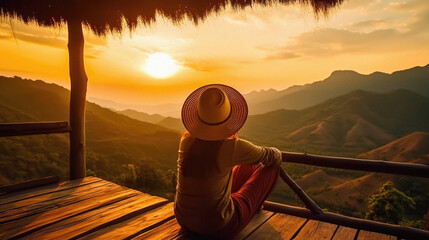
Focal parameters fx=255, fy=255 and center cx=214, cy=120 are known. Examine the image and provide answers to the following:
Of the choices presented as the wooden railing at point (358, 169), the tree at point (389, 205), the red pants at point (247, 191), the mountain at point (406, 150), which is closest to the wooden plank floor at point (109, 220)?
A: the wooden railing at point (358, 169)

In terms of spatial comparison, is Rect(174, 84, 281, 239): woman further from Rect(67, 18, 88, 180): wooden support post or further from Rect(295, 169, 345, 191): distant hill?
Rect(295, 169, 345, 191): distant hill

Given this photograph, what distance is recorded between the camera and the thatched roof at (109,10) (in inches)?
148

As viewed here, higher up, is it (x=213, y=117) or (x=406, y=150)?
(x=213, y=117)

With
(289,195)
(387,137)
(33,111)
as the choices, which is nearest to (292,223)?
(289,195)

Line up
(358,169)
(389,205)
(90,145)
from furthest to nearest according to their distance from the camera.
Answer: (90,145), (389,205), (358,169)

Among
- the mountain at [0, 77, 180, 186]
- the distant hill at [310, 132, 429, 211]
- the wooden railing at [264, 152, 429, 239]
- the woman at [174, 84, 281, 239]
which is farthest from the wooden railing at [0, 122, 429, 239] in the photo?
the distant hill at [310, 132, 429, 211]

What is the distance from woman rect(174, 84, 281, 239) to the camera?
1.90 metres

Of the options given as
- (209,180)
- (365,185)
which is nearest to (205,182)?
(209,180)

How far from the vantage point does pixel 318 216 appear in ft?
9.27

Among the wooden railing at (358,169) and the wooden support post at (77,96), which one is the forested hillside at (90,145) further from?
the wooden railing at (358,169)

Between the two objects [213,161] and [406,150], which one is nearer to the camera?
[213,161]

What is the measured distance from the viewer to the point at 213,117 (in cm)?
187

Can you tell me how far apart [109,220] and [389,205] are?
11.9 metres

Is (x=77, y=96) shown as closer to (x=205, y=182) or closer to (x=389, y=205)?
(x=205, y=182)
